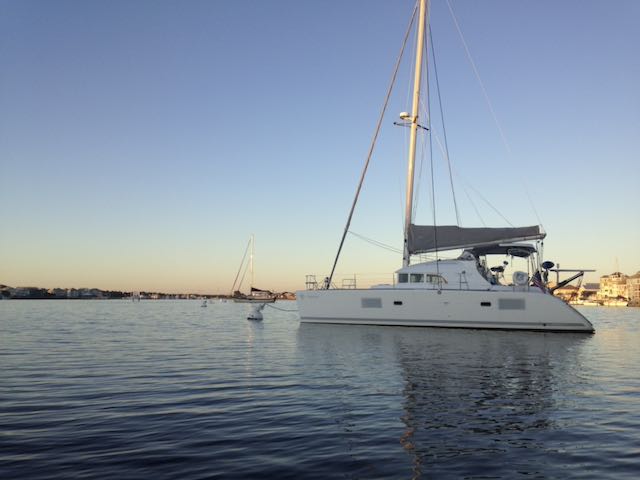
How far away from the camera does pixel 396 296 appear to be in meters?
25.0

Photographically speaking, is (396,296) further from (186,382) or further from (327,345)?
(186,382)

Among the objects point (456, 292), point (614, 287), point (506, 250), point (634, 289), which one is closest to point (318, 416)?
point (456, 292)

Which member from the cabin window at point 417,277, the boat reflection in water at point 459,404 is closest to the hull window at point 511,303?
the cabin window at point 417,277

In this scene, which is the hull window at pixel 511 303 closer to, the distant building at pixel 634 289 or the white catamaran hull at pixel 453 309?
the white catamaran hull at pixel 453 309

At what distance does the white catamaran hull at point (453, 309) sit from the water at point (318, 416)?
9132 mm

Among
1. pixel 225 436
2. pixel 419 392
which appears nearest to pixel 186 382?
pixel 225 436

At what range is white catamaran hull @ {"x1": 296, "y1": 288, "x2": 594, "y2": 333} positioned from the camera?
922 inches

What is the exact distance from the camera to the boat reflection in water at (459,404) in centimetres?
534

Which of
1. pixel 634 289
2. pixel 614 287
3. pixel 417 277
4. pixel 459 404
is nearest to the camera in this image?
pixel 459 404

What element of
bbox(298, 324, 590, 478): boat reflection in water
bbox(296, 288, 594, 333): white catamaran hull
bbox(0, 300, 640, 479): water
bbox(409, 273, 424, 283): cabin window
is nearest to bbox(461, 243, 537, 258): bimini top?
bbox(409, 273, 424, 283): cabin window

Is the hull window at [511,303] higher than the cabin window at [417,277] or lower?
lower

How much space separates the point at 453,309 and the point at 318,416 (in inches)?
728

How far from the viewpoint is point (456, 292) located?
79.0ft

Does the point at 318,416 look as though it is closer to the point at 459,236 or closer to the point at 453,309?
the point at 453,309
